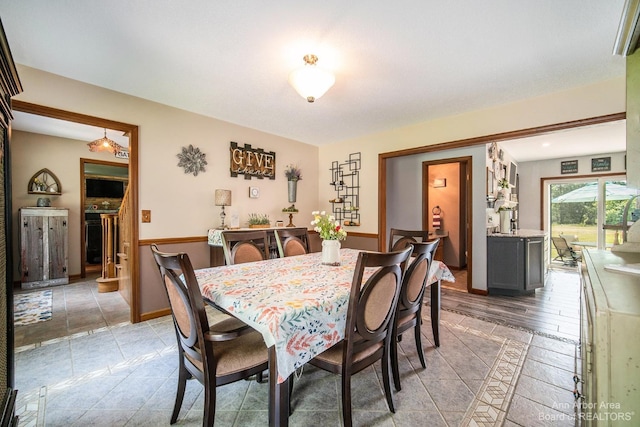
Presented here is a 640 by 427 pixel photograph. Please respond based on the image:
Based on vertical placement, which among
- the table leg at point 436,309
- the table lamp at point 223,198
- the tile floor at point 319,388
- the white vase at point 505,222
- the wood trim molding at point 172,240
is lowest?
the tile floor at point 319,388

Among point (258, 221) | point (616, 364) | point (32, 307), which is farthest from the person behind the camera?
point (258, 221)

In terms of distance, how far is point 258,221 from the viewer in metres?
3.85

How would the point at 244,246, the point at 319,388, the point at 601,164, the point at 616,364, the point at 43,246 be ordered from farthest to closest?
the point at 601,164 < the point at 43,246 < the point at 244,246 < the point at 319,388 < the point at 616,364

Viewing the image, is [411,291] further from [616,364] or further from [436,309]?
[616,364]

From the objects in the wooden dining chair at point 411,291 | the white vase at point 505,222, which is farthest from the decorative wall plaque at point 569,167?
the wooden dining chair at point 411,291

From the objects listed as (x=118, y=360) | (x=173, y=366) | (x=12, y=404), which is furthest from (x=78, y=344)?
(x=12, y=404)

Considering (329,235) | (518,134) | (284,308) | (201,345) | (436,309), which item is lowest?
(436,309)

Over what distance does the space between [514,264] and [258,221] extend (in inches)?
143

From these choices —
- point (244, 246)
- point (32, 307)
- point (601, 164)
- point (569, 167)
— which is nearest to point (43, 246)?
point (32, 307)

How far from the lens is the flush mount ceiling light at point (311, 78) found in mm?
2080

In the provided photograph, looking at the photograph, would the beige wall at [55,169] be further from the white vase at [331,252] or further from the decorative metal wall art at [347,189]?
the white vase at [331,252]

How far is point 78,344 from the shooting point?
7.87 feet

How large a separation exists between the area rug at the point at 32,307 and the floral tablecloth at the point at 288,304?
2633 millimetres

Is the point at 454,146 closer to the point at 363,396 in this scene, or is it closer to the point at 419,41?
the point at 419,41
